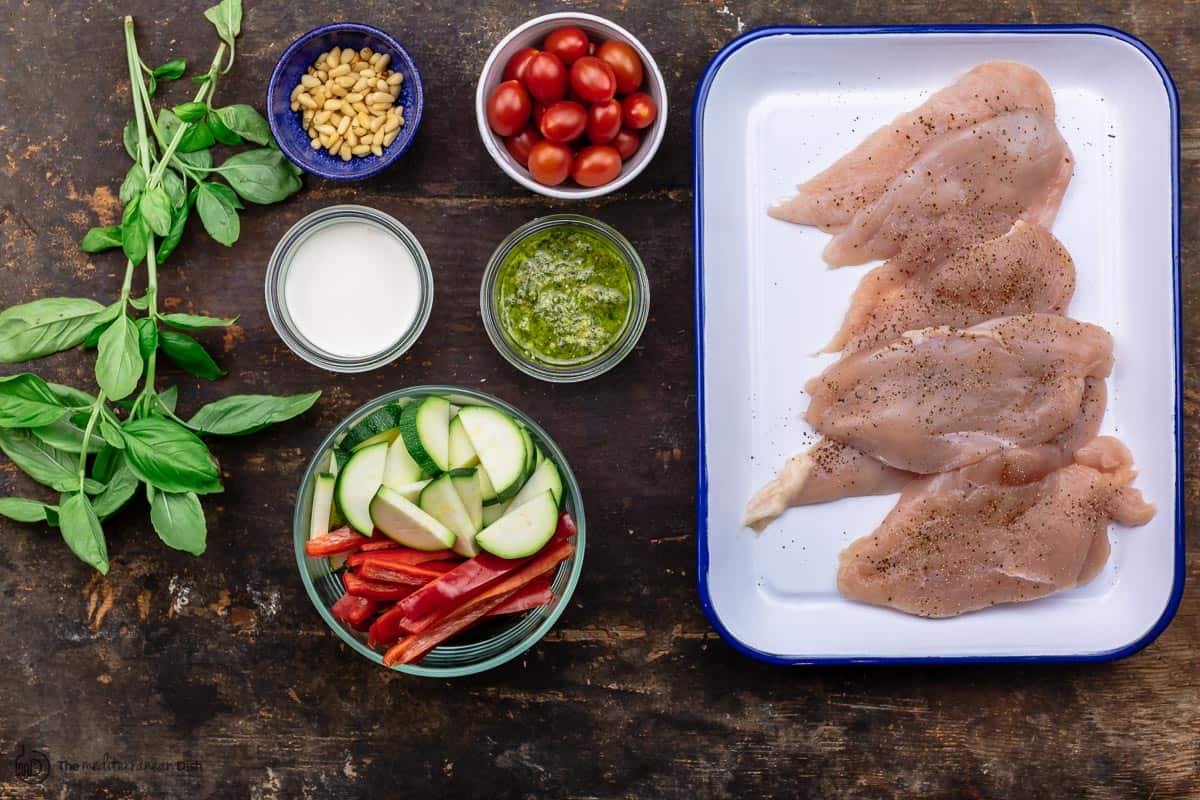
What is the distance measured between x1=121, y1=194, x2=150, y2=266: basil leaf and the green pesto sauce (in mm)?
701

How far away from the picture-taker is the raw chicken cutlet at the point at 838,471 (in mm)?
1741

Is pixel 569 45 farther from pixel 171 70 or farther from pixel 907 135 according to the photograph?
pixel 171 70

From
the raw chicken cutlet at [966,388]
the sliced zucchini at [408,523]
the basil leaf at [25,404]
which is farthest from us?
the raw chicken cutlet at [966,388]

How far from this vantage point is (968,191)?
174cm

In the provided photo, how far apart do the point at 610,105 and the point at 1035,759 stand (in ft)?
5.40

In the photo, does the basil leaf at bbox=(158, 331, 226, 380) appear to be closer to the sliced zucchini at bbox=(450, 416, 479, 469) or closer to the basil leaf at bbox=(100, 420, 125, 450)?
the basil leaf at bbox=(100, 420, 125, 450)

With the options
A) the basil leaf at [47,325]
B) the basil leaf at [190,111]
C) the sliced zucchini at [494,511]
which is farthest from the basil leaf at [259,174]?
the sliced zucchini at [494,511]

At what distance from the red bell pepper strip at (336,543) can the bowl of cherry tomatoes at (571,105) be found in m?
0.76

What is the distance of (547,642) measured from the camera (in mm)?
1812

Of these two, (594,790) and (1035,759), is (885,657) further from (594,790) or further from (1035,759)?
(594,790)

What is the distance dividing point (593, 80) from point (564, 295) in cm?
42

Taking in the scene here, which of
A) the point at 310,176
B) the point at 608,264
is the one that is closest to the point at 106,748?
the point at 310,176

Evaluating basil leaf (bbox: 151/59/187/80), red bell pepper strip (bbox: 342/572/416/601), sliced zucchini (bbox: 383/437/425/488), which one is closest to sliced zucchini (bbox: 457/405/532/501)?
sliced zucchini (bbox: 383/437/425/488)

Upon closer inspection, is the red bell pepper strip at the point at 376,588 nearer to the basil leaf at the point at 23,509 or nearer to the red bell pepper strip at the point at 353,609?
the red bell pepper strip at the point at 353,609
